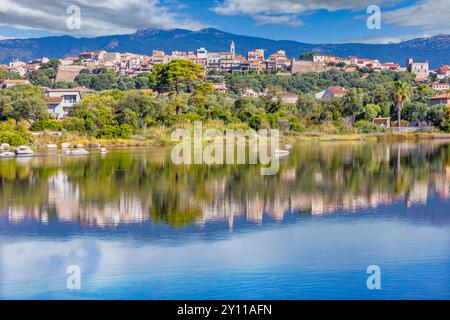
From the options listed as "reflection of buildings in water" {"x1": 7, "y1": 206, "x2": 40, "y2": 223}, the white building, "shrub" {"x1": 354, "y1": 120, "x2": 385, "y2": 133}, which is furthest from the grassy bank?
"reflection of buildings in water" {"x1": 7, "y1": 206, "x2": 40, "y2": 223}

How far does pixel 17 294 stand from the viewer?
7.58m

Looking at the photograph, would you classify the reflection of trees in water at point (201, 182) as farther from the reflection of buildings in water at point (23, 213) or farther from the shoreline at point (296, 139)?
the shoreline at point (296, 139)

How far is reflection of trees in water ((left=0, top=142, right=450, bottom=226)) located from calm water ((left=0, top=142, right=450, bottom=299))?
0.06 m

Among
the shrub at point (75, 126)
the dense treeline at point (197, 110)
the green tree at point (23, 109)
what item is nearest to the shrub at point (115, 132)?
the dense treeline at point (197, 110)

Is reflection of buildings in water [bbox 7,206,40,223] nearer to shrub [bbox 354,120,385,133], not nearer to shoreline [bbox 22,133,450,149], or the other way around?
shoreline [bbox 22,133,450,149]

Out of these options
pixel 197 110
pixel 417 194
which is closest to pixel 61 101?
pixel 197 110

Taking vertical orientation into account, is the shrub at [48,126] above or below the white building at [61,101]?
below

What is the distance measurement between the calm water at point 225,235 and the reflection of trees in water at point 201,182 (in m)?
0.06

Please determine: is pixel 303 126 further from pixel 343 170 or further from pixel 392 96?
pixel 343 170

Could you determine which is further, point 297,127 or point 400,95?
point 400,95

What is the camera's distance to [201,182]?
1797 centimetres

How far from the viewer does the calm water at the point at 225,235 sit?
7.85 meters

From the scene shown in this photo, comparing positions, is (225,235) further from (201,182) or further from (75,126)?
(75,126)

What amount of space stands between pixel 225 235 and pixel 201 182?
7.49 meters
